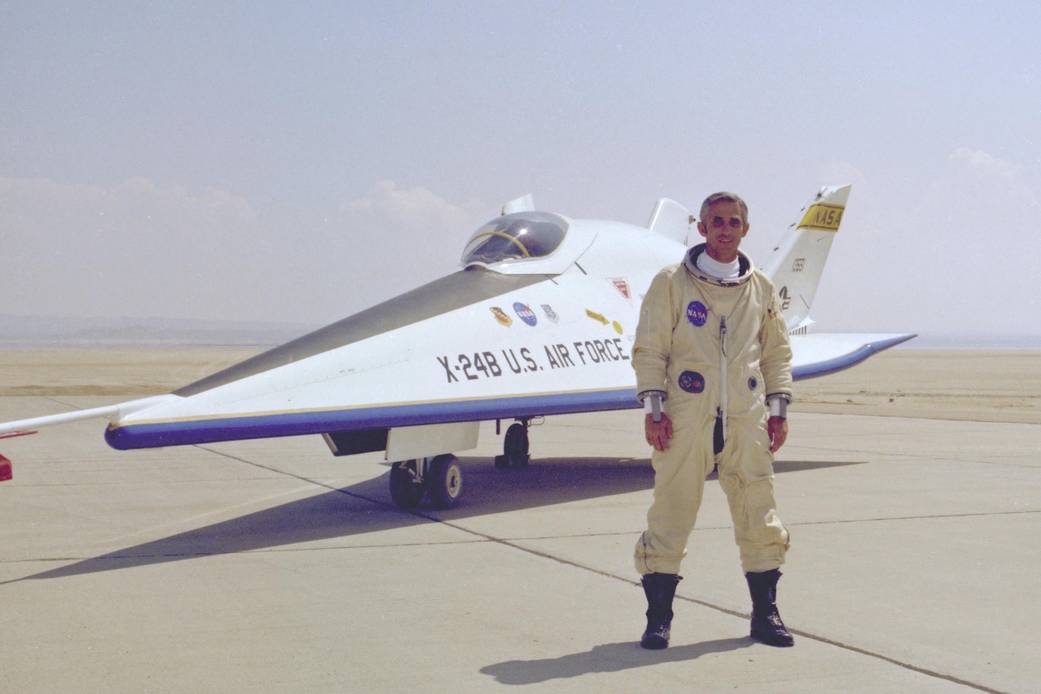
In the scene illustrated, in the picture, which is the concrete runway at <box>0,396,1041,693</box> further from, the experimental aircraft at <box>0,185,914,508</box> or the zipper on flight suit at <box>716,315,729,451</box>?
the zipper on flight suit at <box>716,315,729,451</box>

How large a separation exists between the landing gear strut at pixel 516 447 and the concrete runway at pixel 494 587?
105cm

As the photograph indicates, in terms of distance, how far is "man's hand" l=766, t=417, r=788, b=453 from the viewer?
5.20 metres

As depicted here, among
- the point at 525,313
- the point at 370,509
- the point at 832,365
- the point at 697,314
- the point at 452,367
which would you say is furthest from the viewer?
the point at 832,365

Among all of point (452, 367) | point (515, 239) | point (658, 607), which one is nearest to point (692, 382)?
point (658, 607)

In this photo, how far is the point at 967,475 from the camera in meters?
11.3

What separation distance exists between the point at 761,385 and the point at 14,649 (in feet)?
12.3

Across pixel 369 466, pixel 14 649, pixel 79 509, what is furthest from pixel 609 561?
pixel 369 466

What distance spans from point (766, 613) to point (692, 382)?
1.13 m

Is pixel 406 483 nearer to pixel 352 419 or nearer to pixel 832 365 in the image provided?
pixel 352 419

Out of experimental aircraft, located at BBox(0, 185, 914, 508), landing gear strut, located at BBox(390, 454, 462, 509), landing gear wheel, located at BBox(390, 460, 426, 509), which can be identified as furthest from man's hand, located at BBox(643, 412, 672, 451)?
landing gear wheel, located at BBox(390, 460, 426, 509)

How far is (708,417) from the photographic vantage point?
16.6 feet

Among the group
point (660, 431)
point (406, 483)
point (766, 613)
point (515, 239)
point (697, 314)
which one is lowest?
point (766, 613)

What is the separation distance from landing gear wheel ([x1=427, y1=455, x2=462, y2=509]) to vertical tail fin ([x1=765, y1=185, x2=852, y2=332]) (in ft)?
24.8

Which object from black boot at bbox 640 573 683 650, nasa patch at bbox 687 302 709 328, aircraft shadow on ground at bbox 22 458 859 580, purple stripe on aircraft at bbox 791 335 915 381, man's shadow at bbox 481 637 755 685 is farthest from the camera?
purple stripe on aircraft at bbox 791 335 915 381
